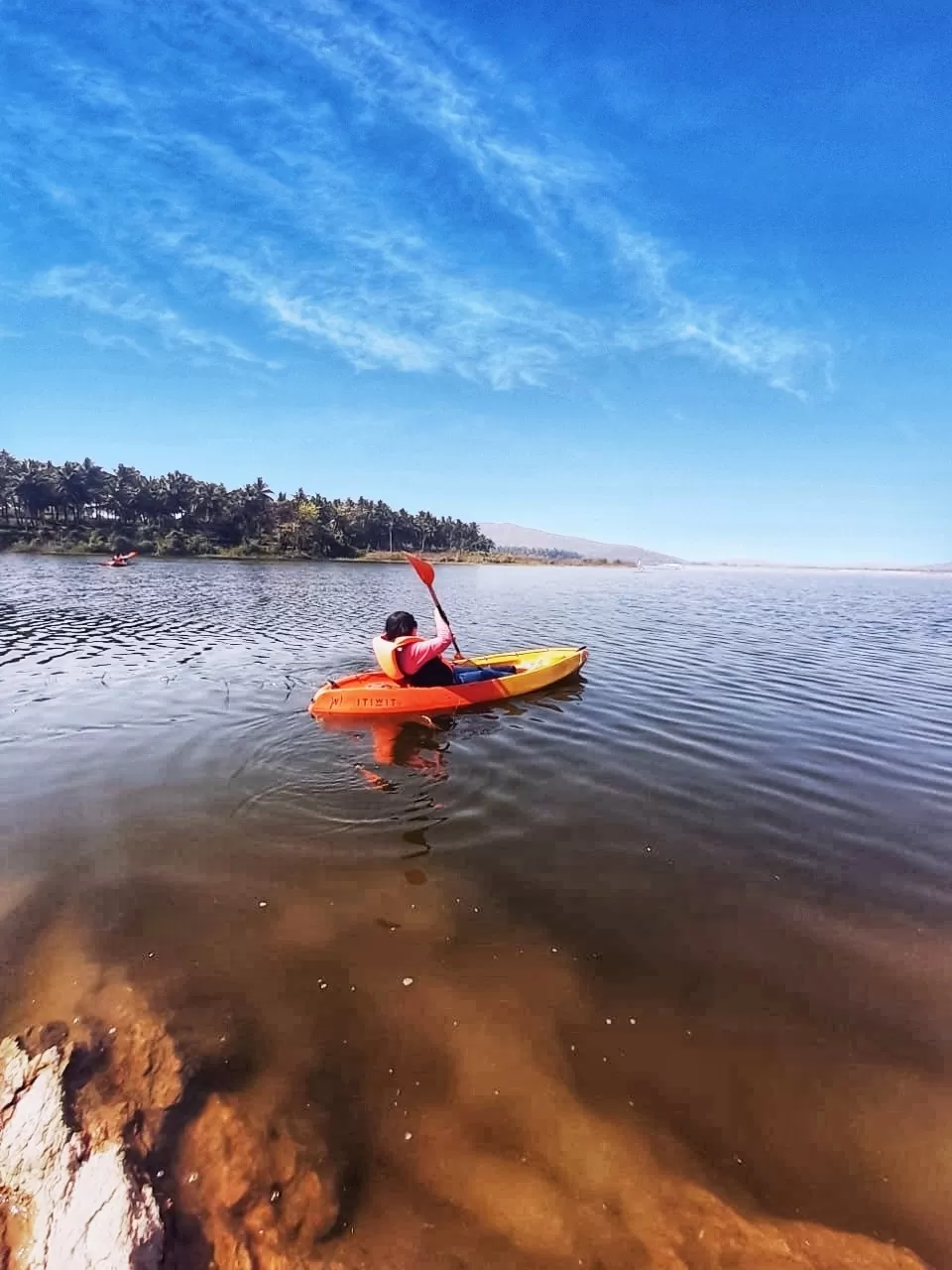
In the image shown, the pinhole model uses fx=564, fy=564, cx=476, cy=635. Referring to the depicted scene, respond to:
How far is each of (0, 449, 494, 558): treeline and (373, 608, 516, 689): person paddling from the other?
83.5m

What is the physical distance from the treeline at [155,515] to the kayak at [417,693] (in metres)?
83.2

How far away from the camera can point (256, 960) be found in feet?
15.1

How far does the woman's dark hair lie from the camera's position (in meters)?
10.8

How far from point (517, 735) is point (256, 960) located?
20.5ft

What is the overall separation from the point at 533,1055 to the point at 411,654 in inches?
300

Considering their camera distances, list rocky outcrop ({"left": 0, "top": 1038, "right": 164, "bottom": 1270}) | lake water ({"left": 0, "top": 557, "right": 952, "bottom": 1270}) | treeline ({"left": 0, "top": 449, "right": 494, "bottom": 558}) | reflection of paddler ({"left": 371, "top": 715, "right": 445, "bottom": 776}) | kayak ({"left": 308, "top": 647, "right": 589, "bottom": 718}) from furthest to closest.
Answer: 1. treeline ({"left": 0, "top": 449, "right": 494, "bottom": 558})
2. kayak ({"left": 308, "top": 647, "right": 589, "bottom": 718})
3. reflection of paddler ({"left": 371, "top": 715, "right": 445, "bottom": 776})
4. lake water ({"left": 0, "top": 557, "right": 952, "bottom": 1270})
5. rocky outcrop ({"left": 0, "top": 1038, "right": 164, "bottom": 1270})

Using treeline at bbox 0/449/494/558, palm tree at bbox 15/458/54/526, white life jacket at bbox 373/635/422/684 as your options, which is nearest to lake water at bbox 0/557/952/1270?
white life jacket at bbox 373/635/422/684

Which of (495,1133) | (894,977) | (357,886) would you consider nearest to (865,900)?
(894,977)

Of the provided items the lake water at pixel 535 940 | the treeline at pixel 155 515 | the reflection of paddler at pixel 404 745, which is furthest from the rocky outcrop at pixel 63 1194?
the treeline at pixel 155 515

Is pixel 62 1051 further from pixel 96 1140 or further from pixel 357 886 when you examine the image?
pixel 357 886

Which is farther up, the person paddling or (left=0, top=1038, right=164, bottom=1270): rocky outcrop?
the person paddling

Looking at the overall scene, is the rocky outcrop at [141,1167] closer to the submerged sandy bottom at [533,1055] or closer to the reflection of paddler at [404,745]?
the submerged sandy bottom at [533,1055]

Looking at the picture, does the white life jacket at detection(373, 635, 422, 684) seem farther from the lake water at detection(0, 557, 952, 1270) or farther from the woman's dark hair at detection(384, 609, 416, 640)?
the lake water at detection(0, 557, 952, 1270)

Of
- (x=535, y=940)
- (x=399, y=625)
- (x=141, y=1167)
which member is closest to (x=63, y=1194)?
(x=141, y=1167)
